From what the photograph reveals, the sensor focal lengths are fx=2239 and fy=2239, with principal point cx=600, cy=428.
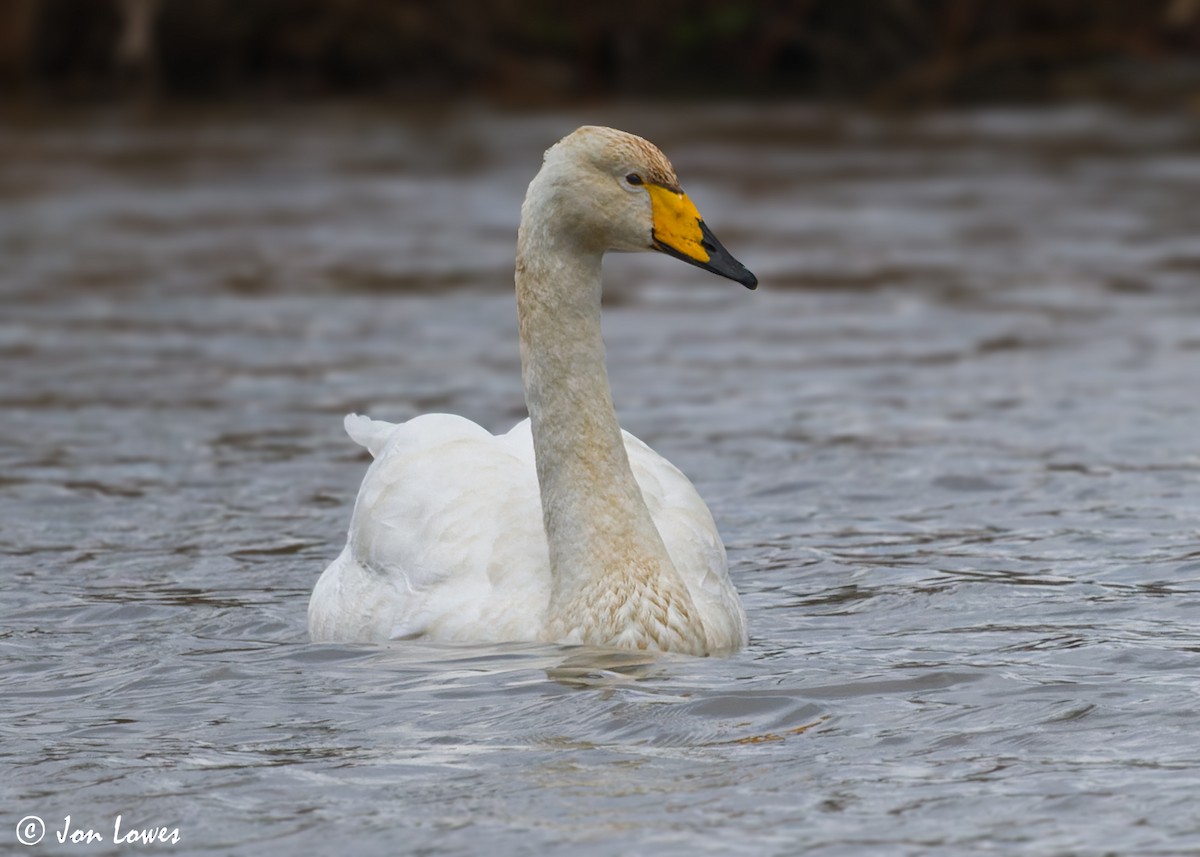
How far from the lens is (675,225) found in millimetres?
7141

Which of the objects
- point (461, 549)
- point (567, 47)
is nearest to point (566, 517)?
point (461, 549)

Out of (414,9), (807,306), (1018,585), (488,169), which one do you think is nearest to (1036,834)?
(1018,585)

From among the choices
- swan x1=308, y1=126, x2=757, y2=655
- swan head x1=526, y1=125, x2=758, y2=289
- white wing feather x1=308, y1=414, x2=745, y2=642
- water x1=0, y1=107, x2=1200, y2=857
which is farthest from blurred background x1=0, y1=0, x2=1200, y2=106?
swan head x1=526, y1=125, x2=758, y2=289

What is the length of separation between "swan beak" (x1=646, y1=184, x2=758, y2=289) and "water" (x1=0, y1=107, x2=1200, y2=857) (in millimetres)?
1275

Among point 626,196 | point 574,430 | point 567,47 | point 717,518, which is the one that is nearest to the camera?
point 626,196

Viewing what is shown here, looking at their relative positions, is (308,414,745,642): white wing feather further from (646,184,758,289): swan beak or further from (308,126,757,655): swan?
(646,184,758,289): swan beak

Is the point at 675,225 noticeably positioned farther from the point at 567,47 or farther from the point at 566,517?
the point at 567,47

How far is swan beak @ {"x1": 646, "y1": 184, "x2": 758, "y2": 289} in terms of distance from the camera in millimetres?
7129

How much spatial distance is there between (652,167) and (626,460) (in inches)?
38.1

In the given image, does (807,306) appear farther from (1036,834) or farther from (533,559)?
(1036,834)

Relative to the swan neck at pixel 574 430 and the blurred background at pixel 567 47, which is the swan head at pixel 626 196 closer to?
the swan neck at pixel 574 430

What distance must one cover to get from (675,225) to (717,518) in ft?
9.72

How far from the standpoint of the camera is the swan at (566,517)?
7.08 metres

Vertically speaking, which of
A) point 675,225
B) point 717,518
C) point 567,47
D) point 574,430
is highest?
point 567,47
